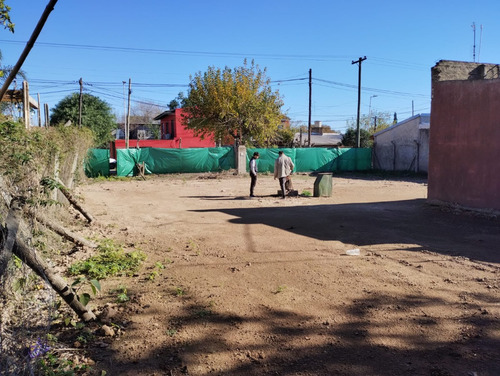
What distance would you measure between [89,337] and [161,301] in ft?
3.59

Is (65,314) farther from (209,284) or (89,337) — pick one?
(209,284)

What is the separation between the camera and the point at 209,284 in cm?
555

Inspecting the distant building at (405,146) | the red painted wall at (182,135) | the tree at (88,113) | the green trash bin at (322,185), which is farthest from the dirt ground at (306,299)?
the tree at (88,113)

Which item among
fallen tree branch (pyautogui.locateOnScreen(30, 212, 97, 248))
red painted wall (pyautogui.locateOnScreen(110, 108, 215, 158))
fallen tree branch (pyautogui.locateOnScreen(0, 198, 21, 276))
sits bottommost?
fallen tree branch (pyautogui.locateOnScreen(30, 212, 97, 248))

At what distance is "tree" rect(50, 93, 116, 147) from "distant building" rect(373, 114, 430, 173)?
26.1 meters

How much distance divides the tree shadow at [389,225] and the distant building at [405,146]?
16.1 metres

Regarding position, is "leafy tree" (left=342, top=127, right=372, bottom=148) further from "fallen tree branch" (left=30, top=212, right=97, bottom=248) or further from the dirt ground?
"fallen tree branch" (left=30, top=212, right=97, bottom=248)

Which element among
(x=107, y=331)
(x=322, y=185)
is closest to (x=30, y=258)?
(x=107, y=331)

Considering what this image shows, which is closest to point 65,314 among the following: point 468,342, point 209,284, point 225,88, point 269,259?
point 209,284

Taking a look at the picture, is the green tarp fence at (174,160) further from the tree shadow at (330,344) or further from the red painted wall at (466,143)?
the tree shadow at (330,344)

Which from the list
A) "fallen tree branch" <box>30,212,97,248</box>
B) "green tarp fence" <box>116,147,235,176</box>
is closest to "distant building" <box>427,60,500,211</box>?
"fallen tree branch" <box>30,212,97,248</box>

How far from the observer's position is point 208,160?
28.8m

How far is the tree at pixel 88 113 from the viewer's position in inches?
1640

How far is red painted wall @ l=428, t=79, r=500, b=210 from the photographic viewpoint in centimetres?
1071
